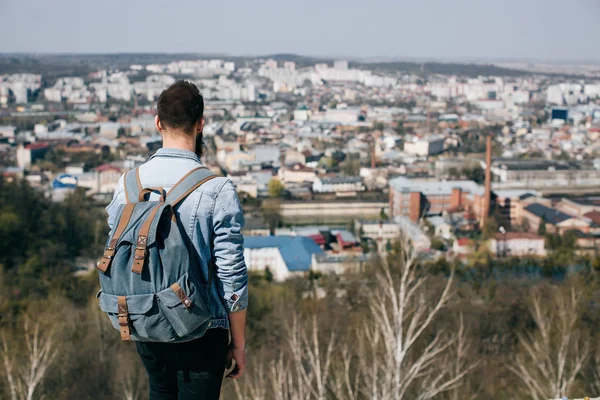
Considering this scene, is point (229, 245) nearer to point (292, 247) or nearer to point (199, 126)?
point (199, 126)

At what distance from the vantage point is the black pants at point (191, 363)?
70cm

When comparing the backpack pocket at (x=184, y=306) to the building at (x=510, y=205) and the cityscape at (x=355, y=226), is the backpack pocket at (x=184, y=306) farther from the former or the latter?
the building at (x=510, y=205)

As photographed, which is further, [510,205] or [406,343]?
[510,205]

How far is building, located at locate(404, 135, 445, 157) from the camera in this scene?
16859mm

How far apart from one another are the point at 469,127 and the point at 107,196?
12.3 m

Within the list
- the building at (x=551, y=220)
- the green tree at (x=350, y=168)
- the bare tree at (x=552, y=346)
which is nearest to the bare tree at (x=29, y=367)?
the bare tree at (x=552, y=346)

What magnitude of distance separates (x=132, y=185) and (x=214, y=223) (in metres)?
0.09

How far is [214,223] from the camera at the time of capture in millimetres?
680

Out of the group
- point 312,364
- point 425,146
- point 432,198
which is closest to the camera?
point 312,364

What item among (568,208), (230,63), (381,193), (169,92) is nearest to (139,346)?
(169,92)

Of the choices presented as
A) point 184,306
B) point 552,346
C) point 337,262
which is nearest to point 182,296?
point 184,306

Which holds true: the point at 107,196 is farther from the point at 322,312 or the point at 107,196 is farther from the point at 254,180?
the point at 322,312

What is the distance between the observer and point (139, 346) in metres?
0.72

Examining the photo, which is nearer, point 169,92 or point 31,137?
point 169,92
